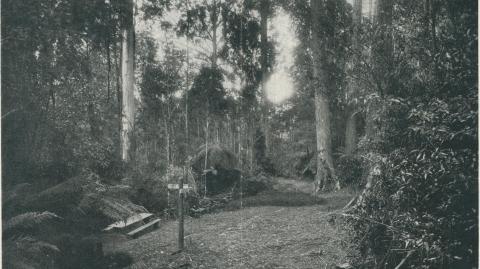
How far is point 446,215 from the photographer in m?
4.31

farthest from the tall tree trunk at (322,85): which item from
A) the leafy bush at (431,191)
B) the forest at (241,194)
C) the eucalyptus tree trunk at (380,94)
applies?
the leafy bush at (431,191)

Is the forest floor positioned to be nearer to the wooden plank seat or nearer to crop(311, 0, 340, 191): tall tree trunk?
the wooden plank seat

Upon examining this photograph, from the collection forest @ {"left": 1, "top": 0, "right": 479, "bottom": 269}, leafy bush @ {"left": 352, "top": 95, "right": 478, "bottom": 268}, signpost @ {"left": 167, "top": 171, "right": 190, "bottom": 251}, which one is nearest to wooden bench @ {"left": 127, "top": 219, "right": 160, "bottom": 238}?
forest @ {"left": 1, "top": 0, "right": 479, "bottom": 269}

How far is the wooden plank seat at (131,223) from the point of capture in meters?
8.04

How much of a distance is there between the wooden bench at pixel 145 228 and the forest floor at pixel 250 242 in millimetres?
178

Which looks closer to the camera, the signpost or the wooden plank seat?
the signpost

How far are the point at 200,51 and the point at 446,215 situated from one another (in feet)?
58.1

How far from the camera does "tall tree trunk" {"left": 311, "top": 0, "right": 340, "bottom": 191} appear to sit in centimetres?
1529

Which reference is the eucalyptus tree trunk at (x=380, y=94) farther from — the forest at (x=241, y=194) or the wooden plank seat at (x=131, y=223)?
the wooden plank seat at (x=131, y=223)

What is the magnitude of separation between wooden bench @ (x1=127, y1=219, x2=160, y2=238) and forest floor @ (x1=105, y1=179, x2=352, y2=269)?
0.18 meters

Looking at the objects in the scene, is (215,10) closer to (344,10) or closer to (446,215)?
(344,10)

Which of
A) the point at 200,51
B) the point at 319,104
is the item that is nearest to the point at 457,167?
the point at 319,104

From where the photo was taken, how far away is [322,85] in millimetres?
15242

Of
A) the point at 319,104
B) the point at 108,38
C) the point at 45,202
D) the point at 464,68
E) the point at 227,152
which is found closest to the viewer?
the point at 464,68
